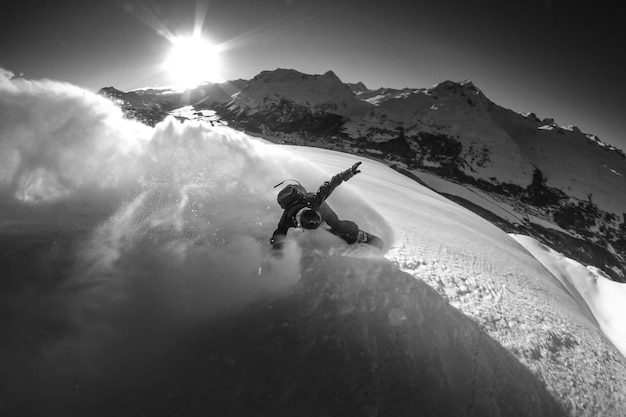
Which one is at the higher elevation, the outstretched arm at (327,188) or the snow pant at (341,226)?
the outstretched arm at (327,188)

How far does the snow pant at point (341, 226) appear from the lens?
6.12 metres

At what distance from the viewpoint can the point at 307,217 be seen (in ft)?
18.0

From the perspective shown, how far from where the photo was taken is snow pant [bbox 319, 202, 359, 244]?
6.12 m

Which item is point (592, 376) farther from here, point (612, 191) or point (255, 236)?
point (612, 191)

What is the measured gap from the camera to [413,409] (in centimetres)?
322

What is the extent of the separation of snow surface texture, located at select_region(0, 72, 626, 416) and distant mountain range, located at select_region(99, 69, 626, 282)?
73.0 metres

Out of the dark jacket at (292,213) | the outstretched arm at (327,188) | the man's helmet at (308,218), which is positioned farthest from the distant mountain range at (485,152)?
the man's helmet at (308,218)

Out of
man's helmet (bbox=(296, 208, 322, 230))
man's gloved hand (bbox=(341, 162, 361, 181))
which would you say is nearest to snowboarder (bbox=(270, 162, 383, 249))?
man's helmet (bbox=(296, 208, 322, 230))

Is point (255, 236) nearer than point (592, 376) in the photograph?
No

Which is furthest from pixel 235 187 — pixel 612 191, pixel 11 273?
pixel 612 191

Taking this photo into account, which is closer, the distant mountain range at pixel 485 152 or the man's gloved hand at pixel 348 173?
the man's gloved hand at pixel 348 173

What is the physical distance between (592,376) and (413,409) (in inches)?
138

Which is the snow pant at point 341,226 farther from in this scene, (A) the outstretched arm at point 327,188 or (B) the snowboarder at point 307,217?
(A) the outstretched arm at point 327,188

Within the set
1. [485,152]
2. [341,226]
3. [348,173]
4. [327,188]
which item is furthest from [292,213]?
[485,152]
